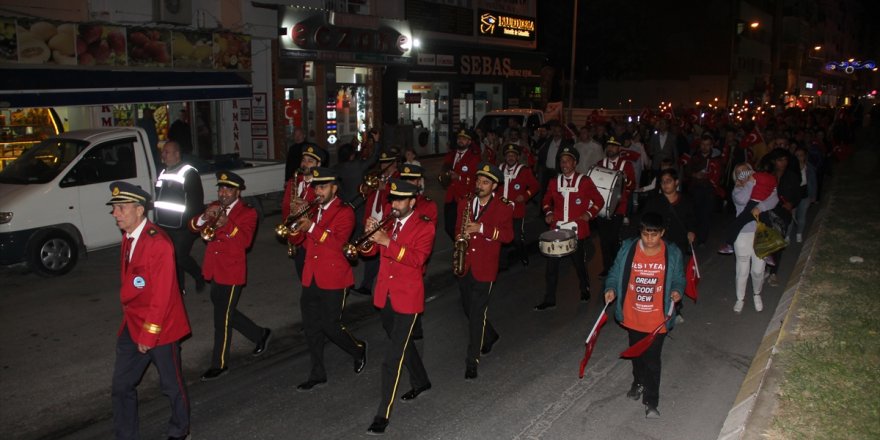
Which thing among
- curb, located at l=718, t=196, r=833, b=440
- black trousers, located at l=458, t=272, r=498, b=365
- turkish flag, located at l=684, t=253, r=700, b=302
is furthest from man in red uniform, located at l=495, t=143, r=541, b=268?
curb, located at l=718, t=196, r=833, b=440

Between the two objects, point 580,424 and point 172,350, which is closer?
point 172,350

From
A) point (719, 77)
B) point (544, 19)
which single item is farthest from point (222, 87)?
point (719, 77)

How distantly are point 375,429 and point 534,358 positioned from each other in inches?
93.8

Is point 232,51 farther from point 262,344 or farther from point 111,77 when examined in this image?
point 262,344

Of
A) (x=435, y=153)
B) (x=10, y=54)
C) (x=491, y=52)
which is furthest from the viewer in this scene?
(x=491, y=52)

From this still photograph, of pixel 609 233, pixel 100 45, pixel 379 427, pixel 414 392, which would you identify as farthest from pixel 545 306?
pixel 100 45

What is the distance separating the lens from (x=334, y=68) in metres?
23.8

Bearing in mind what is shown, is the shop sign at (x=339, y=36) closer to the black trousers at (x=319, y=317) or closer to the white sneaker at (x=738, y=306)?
the white sneaker at (x=738, y=306)

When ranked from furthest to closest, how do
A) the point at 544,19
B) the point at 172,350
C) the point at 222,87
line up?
the point at 544,19, the point at 222,87, the point at 172,350

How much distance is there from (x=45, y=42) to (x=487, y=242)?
12193 millimetres

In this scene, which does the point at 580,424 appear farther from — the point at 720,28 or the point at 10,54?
the point at 720,28

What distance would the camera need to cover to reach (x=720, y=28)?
190ft

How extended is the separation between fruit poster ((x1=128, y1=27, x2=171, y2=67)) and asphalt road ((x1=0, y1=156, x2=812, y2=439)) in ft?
26.3

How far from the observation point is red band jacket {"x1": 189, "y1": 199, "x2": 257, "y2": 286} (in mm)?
6930
